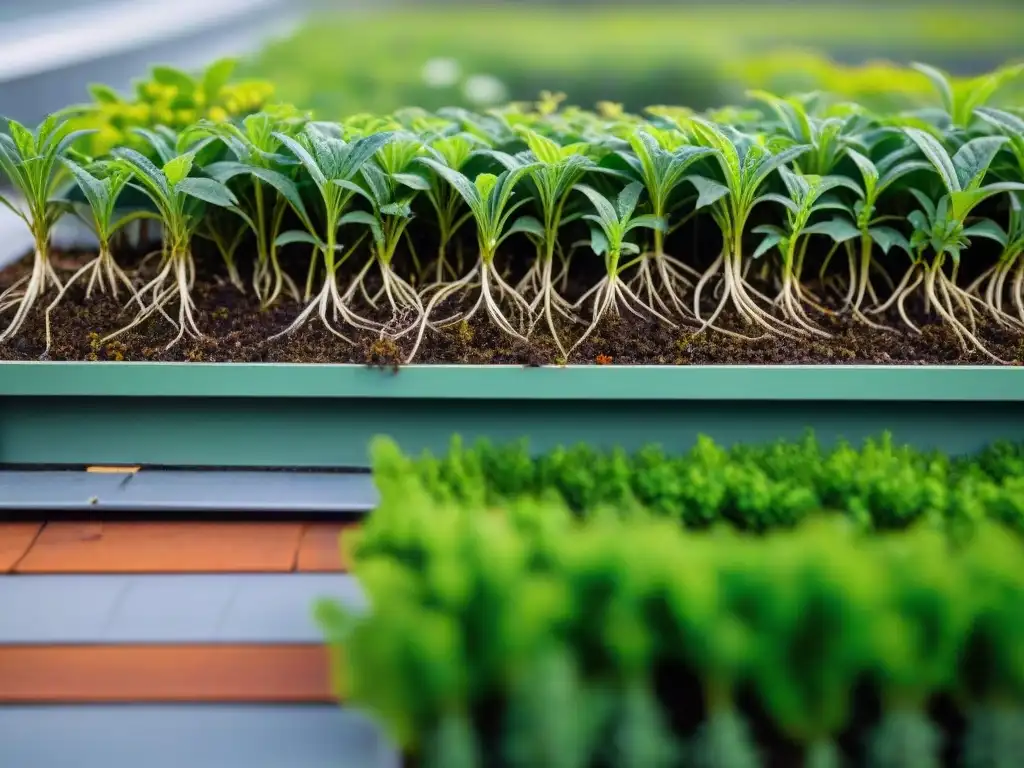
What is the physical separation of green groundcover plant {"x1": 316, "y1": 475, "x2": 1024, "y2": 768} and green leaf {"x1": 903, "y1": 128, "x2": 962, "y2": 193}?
0.72 metres

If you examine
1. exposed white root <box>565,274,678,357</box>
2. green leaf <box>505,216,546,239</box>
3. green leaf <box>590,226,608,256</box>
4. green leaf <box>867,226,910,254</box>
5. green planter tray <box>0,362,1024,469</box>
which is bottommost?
green planter tray <box>0,362,1024,469</box>

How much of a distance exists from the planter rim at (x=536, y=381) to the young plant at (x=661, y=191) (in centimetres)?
24

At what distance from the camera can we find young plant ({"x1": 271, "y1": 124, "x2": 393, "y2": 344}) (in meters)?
1.29

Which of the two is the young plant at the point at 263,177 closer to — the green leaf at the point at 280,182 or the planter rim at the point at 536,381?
the green leaf at the point at 280,182

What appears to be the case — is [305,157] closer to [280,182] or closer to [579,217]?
[280,182]

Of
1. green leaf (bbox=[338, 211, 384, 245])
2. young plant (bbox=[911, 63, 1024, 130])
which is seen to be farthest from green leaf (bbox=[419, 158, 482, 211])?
young plant (bbox=[911, 63, 1024, 130])

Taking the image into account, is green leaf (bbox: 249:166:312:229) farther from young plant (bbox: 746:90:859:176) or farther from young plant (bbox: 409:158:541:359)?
young plant (bbox: 746:90:859:176)

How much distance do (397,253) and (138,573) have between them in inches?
30.3

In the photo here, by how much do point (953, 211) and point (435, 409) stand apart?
34.7 inches

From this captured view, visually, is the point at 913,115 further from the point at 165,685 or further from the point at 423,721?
the point at 165,685

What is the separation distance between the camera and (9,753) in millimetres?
866

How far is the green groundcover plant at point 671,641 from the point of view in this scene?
2.35 feet

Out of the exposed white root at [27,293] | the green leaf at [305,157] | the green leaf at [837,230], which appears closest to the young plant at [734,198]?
the green leaf at [837,230]

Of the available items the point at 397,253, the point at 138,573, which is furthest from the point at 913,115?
the point at 138,573
